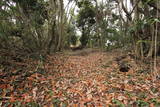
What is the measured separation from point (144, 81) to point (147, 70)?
961mm

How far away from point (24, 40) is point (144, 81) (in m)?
4.39

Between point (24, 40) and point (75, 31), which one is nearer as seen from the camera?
point (24, 40)

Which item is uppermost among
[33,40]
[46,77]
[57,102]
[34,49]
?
[33,40]

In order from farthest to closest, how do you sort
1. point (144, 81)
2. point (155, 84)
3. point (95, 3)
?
1. point (95, 3)
2. point (144, 81)
3. point (155, 84)

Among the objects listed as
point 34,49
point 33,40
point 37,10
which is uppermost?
point 37,10

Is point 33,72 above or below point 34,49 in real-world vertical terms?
below

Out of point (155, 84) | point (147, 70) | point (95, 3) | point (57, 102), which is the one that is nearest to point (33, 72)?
point (57, 102)

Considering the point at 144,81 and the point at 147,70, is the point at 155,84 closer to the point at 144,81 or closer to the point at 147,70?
the point at 144,81

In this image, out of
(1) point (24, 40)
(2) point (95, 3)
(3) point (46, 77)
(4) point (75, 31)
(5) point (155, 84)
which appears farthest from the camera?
(4) point (75, 31)

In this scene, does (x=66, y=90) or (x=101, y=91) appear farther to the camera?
(x=66, y=90)

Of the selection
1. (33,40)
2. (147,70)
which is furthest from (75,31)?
(147,70)

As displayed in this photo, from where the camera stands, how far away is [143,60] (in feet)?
15.1

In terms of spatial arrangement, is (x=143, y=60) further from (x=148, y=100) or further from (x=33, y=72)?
(x=33, y=72)

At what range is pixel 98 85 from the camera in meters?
2.79
